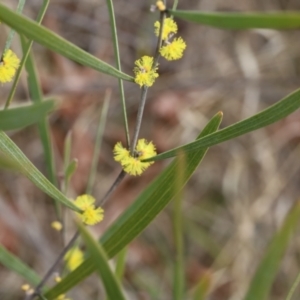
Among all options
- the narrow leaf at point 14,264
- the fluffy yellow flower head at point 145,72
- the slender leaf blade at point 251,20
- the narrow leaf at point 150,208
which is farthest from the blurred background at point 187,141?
the slender leaf blade at point 251,20

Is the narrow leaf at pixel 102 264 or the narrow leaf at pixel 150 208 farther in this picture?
the narrow leaf at pixel 150 208

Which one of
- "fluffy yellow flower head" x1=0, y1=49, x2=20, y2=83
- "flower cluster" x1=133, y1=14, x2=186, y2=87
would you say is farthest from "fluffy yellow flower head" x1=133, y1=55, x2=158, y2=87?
"fluffy yellow flower head" x1=0, y1=49, x2=20, y2=83

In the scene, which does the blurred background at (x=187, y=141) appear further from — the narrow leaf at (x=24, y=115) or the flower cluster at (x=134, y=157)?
the narrow leaf at (x=24, y=115)

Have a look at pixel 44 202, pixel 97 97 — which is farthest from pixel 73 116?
pixel 44 202

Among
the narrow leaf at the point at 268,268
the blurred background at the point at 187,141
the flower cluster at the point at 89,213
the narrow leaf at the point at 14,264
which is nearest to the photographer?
the narrow leaf at the point at 268,268

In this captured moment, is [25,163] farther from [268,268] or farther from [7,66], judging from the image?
[268,268]

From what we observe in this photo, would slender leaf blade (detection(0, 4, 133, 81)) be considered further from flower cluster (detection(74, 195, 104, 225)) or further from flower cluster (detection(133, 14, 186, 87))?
flower cluster (detection(74, 195, 104, 225))
